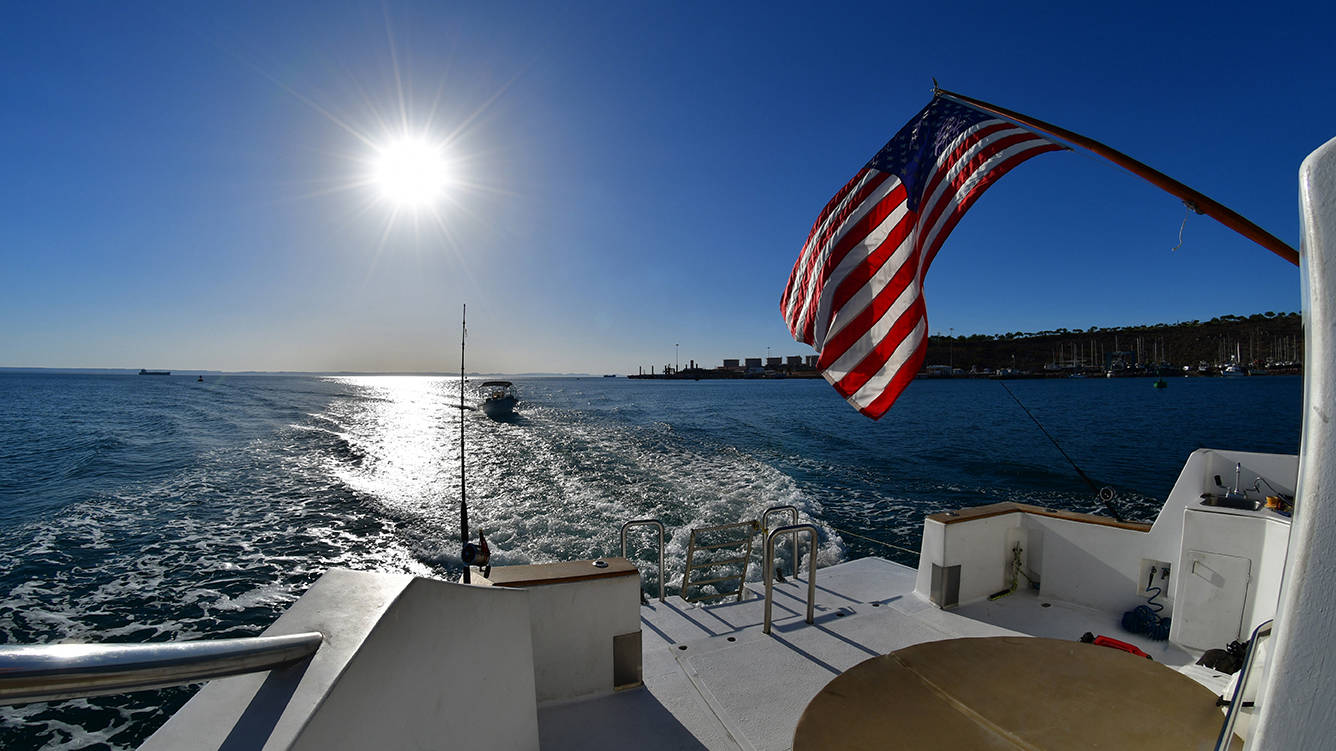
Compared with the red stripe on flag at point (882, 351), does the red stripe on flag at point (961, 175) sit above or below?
above

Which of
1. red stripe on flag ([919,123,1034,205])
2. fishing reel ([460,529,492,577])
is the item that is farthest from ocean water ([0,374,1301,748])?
red stripe on flag ([919,123,1034,205])

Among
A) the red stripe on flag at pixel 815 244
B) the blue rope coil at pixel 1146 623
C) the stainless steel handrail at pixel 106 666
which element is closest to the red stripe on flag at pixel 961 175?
the red stripe on flag at pixel 815 244

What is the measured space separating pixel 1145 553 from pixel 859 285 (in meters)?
3.34

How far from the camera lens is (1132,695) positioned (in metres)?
1.98

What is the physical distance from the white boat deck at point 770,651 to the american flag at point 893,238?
177 cm

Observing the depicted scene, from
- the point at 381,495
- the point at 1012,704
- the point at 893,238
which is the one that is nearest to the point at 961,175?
the point at 893,238

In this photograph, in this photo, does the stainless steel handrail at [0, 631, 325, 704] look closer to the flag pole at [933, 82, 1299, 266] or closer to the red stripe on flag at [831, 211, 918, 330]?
the flag pole at [933, 82, 1299, 266]

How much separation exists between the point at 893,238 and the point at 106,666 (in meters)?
4.13

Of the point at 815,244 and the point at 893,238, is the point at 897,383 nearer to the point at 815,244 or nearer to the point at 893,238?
the point at 893,238

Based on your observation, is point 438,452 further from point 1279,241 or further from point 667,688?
point 1279,241

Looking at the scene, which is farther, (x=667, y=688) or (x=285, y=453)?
(x=285, y=453)

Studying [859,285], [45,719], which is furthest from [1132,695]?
[45,719]

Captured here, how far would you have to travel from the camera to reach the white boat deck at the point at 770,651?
3.09m

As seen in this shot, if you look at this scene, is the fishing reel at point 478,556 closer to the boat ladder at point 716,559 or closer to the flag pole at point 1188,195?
the boat ladder at point 716,559
